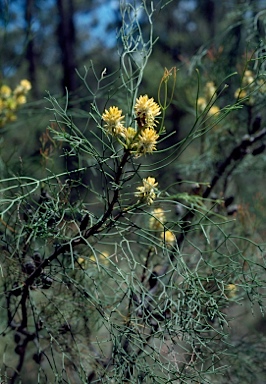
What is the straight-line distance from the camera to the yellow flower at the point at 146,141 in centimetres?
80

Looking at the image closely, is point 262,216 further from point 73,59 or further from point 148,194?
point 73,59

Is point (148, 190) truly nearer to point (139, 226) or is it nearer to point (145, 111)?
point (145, 111)

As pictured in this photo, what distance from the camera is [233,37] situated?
6.25 ft

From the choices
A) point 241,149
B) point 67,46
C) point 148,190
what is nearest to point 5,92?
point 241,149

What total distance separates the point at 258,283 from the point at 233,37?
3.97 feet

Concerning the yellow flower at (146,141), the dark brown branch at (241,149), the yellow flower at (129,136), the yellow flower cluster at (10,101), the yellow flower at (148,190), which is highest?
the yellow flower cluster at (10,101)

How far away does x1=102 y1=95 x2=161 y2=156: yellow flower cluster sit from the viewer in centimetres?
80

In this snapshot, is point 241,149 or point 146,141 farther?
point 241,149

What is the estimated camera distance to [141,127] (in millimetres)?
803

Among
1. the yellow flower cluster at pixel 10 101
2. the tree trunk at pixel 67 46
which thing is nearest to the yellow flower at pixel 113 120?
the yellow flower cluster at pixel 10 101

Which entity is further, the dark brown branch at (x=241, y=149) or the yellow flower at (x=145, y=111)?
the dark brown branch at (x=241, y=149)

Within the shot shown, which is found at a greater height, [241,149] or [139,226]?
[241,149]

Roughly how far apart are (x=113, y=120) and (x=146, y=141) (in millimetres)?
60

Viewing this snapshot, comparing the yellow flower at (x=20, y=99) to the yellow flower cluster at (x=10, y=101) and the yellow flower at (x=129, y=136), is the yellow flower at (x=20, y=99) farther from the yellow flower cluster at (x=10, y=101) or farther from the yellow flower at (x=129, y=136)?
the yellow flower at (x=129, y=136)
